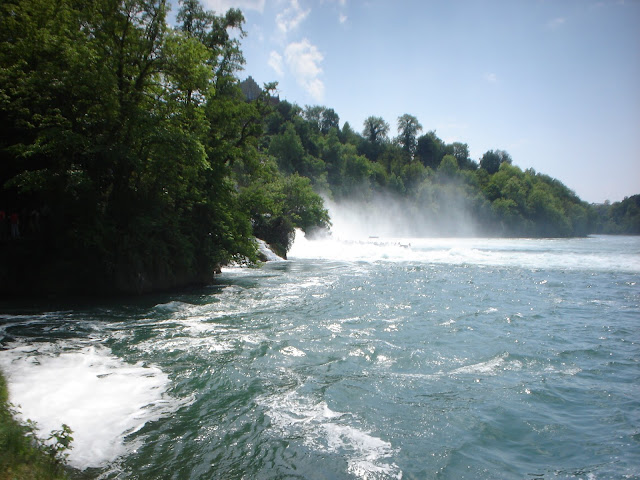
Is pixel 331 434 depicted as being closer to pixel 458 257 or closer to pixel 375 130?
pixel 458 257

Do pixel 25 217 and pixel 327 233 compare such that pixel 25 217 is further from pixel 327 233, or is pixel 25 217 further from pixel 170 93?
pixel 327 233

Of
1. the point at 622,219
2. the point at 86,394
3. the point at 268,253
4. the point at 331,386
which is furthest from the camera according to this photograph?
the point at 622,219

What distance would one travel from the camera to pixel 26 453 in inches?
183

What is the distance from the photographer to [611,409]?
23.9 feet

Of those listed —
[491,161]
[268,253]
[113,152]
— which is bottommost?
[268,253]

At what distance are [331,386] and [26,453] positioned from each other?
4845mm

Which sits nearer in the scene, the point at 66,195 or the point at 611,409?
the point at 611,409

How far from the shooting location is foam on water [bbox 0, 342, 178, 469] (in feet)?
19.0

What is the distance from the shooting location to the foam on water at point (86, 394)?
5.80 m

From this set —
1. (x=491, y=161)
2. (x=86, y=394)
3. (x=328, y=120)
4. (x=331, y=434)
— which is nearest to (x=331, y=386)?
(x=331, y=434)

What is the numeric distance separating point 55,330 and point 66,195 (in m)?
6.18

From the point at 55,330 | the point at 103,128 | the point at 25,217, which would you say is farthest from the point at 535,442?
the point at 25,217

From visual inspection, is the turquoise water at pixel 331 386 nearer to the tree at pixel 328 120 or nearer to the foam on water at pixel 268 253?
the foam on water at pixel 268 253

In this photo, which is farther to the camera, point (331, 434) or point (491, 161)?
point (491, 161)
